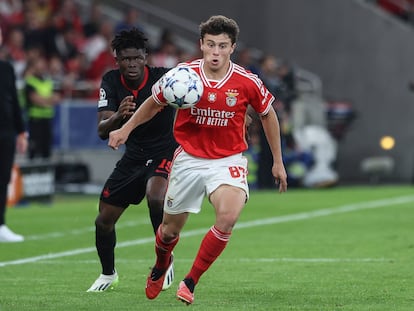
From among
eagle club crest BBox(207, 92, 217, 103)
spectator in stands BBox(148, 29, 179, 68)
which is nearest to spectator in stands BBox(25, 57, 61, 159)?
spectator in stands BBox(148, 29, 179, 68)

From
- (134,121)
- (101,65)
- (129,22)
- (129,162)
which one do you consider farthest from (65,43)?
(134,121)

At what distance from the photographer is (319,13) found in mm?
28797

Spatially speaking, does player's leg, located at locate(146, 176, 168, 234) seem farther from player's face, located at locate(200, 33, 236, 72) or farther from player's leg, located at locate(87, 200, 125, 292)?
player's face, located at locate(200, 33, 236, 72)

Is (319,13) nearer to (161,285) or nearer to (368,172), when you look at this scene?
(368,172)

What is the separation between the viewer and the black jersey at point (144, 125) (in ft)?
32.1

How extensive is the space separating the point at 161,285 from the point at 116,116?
1.33 metres

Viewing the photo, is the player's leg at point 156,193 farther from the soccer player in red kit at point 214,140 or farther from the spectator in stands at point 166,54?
the spectator in stands at point 166,54

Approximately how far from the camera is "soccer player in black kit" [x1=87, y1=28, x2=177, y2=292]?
379 inches

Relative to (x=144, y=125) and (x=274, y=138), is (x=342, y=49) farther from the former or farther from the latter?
(x=274, y=138)

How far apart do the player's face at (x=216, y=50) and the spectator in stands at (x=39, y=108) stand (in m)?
13.2

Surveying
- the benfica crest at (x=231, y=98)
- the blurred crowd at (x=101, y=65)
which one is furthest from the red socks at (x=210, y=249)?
the blurred crowd at (x=101, y=65)

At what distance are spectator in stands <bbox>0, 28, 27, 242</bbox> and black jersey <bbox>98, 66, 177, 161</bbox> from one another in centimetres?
421

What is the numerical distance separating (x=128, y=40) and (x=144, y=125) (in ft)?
2.43

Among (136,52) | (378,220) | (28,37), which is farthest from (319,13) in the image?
(136,52)
